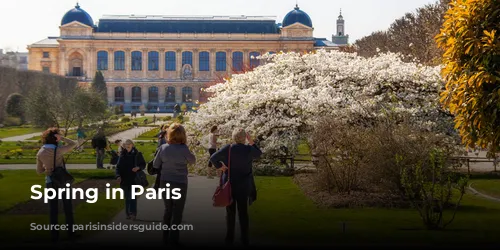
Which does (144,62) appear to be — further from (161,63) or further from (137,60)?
(161,63)

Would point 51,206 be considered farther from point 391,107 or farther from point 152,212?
point 391,107

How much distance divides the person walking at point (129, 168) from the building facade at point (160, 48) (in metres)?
95.2

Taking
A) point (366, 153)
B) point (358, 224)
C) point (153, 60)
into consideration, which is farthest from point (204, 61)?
point (358, 224)

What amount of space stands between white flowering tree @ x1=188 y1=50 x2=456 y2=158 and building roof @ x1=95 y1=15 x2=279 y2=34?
8716 cm

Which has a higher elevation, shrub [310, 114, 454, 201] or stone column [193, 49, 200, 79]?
stone column [193, 49, 200, 79]

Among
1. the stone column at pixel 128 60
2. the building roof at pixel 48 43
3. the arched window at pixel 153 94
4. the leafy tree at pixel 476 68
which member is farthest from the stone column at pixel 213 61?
the leafy tree at pixel 476 68

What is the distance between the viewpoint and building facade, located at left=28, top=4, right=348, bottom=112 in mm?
110062

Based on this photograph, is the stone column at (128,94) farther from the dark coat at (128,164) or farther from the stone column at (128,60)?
the dark coat at (128,164)

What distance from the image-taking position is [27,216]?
47.5 feet

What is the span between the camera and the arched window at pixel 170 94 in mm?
110938

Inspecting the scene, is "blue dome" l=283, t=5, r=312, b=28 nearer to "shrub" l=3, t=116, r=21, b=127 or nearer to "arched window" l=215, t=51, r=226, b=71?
"arched window" l=215, t=51, r=226, b=71

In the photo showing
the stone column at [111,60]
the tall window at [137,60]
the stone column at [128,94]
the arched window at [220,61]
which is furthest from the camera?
the arched window at [220,61]

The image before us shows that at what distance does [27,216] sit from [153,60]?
9955 cm

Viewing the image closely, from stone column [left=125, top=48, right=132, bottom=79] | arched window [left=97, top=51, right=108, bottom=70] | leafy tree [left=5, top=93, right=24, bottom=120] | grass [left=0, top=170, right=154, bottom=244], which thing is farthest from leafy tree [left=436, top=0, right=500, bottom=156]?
arched window [left=97, top=51, right=108, bottom=70]
